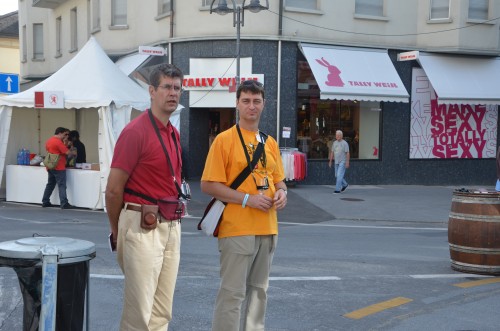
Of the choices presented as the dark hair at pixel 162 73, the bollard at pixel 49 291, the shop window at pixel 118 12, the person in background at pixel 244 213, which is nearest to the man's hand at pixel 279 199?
the person in background at pixel 244 213

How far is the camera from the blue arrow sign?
625 inches

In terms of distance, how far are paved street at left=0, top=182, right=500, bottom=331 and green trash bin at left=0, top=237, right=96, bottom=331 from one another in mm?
1699

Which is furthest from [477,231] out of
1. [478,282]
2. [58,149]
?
[58,149]

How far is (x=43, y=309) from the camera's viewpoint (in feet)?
11.5

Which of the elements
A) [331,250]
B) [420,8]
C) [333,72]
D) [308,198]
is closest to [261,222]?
[331,250]

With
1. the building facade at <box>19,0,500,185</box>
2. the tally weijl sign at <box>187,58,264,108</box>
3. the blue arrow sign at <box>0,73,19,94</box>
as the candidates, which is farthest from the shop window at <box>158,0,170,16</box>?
the blue arrow sign at <box>0,73,19,94</box>

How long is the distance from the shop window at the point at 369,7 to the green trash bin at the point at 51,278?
1804 cm

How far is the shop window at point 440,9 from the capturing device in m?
20.7

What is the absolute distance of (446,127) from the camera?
2114 centimetres

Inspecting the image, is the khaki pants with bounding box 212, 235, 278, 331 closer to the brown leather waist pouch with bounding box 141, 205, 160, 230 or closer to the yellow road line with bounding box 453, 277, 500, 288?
the brown leather waist pouch with bounding box 141, 205, 160, 230

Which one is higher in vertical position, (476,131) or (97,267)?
(476,131)

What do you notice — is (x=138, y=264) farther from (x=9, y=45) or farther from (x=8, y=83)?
(x=9, y=45)

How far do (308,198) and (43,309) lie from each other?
43.3ft

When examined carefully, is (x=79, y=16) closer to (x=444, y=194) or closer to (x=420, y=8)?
(x=420, y=8)
